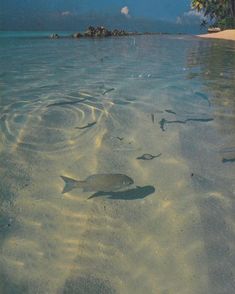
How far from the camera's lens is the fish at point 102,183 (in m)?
2.85

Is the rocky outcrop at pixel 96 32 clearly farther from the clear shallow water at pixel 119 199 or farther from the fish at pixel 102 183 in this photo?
the fish at pixel 102 183

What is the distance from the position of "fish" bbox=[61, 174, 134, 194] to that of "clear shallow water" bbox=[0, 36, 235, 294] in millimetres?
81

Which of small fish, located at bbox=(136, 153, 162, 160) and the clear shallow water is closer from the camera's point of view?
the clear shallow water

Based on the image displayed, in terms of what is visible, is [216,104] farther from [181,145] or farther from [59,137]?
[59,137]

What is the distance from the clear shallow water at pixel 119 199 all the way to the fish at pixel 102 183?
81 mm

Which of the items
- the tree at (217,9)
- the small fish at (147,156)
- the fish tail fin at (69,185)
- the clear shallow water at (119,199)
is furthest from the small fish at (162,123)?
the tree at (217,9)

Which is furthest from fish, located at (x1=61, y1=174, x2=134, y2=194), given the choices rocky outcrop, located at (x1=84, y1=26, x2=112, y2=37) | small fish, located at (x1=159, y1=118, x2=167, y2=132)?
rocky outcrop, located at (x1=84, y1=26, x2=112, y2=37)

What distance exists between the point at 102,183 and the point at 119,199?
0.70 feet

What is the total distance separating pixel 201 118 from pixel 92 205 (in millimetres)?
2867

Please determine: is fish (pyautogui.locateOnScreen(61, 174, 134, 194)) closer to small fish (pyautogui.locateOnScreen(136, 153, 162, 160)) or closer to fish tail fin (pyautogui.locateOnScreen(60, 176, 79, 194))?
fish tail fin (pyautogui.locateOnScreen(60, 176, 79, 194))

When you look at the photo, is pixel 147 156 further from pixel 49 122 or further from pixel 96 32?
pixel 96 32

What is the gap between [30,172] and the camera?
3.39 m

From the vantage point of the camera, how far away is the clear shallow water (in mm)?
2096

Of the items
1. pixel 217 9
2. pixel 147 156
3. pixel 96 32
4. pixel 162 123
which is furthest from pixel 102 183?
pixel 217 9
